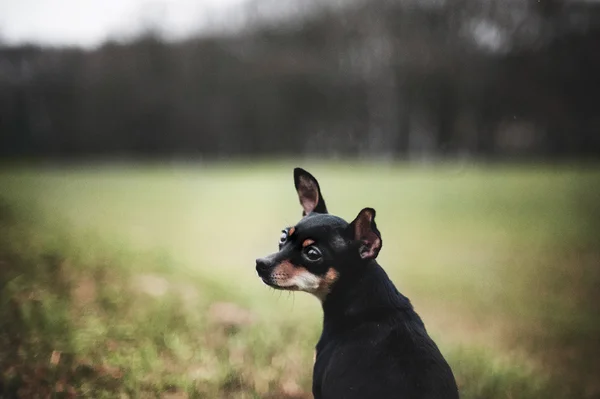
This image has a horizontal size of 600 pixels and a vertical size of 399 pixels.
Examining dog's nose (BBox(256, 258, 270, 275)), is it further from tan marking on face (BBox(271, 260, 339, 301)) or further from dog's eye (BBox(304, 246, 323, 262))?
dog's eye (BBox(304, 246, 323, 262))

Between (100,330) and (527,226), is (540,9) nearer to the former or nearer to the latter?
(527,226)

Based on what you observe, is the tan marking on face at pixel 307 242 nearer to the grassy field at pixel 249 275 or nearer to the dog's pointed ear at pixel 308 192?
the dog's pointed ear at pixel 308 192

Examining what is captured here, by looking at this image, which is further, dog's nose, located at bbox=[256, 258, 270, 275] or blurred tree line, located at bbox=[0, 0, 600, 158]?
blurred tree line, located at bbox=[0, 0, 600, 158]

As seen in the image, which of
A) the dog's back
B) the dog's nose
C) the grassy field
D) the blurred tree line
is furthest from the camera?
the blurred tree line

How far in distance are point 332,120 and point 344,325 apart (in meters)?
1.86

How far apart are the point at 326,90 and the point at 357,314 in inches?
77.1

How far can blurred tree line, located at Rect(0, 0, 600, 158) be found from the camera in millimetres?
3080

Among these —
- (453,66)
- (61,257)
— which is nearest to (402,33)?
(453,66)

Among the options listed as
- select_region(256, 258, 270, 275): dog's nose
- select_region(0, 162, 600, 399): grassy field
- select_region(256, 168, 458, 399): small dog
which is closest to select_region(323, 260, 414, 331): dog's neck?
select_region(256, 168, 458, 399): small dog

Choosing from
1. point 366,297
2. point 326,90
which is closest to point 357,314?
point 366,297

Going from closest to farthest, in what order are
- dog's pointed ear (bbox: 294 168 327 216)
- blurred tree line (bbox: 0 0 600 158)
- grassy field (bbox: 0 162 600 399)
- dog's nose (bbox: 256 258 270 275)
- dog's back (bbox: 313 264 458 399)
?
dog's back (bbox: 313 264 458 399) → dog's nose (bbox: 256 258 270 275) → dog's pointed ear (bbox: 294 168 327 216) → grassy field (bbox: 0 162 600 399) → blurred tree line (bbox: 0 0 600 158)

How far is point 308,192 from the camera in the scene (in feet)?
6.30

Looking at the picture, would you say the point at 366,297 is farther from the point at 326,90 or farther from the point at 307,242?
the point at 326,90

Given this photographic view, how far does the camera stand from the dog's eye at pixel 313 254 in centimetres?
171
